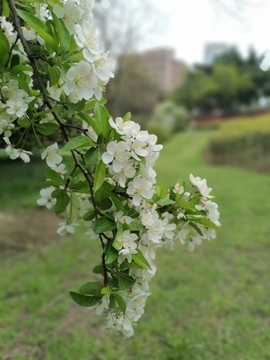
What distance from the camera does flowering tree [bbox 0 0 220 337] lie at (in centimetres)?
83

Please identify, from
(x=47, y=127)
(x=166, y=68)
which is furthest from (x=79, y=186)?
(x=166, y=68)

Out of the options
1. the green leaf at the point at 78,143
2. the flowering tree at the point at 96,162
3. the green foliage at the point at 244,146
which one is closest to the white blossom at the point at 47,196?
the flowering tree at the point at 96,162

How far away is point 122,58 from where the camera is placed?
11.3 metres

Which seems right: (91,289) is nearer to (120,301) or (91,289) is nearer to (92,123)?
(120,301)

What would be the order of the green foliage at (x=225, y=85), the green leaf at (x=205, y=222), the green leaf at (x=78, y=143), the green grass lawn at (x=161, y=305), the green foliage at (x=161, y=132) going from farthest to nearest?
the green foliage at (x=225, y=85)
the green foliage at (x=161, y=132)
the green grass lawn at (x=161, y=305)
the green leaf at (x=205, y=222)
the green leaf at (x=78, y=143)

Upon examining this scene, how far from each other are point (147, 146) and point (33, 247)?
320 centimetres

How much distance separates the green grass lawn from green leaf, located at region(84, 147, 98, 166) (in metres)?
0.33

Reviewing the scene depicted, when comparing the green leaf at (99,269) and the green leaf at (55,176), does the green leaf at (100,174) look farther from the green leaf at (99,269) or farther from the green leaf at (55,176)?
the green leaf at (99,269)

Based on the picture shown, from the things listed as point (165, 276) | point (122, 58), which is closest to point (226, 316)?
point (165, 276)

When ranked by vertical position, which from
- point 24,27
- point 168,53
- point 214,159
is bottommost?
point 24,27

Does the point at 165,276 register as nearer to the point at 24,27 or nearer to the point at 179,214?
the point at 179,214

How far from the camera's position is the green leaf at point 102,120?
87 cm

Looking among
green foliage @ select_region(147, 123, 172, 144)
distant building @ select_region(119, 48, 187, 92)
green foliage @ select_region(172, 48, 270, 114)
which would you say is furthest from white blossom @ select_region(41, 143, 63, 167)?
distant building @ select_region(119, 48, 187, 92)

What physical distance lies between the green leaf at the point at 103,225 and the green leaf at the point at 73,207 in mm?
133
